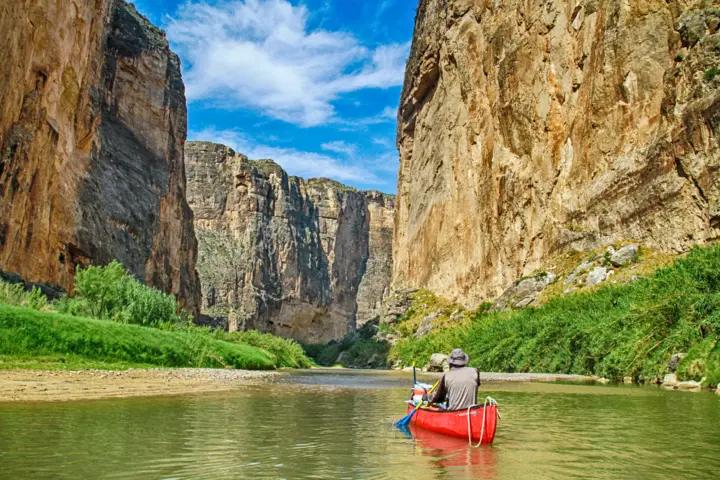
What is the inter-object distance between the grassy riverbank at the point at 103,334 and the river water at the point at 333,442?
7.93 metres

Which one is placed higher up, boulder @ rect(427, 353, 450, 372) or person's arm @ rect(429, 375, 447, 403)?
boulder @ rect(427, 353, 450, 372)

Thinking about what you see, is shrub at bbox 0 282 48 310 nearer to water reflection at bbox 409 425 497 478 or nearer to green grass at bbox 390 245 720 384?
green grass at bbox 390 245 720 384

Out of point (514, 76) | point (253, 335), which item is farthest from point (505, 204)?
point (253, 335)

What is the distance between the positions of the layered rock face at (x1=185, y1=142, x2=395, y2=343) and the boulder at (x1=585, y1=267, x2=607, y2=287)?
82082mm

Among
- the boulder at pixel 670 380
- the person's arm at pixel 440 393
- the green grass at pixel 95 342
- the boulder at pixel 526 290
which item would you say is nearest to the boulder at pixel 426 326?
the boulder at pixel 526 290

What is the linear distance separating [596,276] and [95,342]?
2045cm

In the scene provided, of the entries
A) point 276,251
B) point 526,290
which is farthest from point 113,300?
point 276,251

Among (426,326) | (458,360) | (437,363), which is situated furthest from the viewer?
(426,326)

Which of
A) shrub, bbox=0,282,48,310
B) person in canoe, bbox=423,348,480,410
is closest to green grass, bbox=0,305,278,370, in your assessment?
shrub, bbox=0,282,48,310

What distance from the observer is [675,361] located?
16969 millimetres

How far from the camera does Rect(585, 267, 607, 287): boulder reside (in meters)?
28.0

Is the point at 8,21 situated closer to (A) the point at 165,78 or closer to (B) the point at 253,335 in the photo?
(B) the point at 253,335

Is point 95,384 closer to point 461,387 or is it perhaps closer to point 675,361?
point 461,387

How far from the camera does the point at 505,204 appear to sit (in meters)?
42.8
